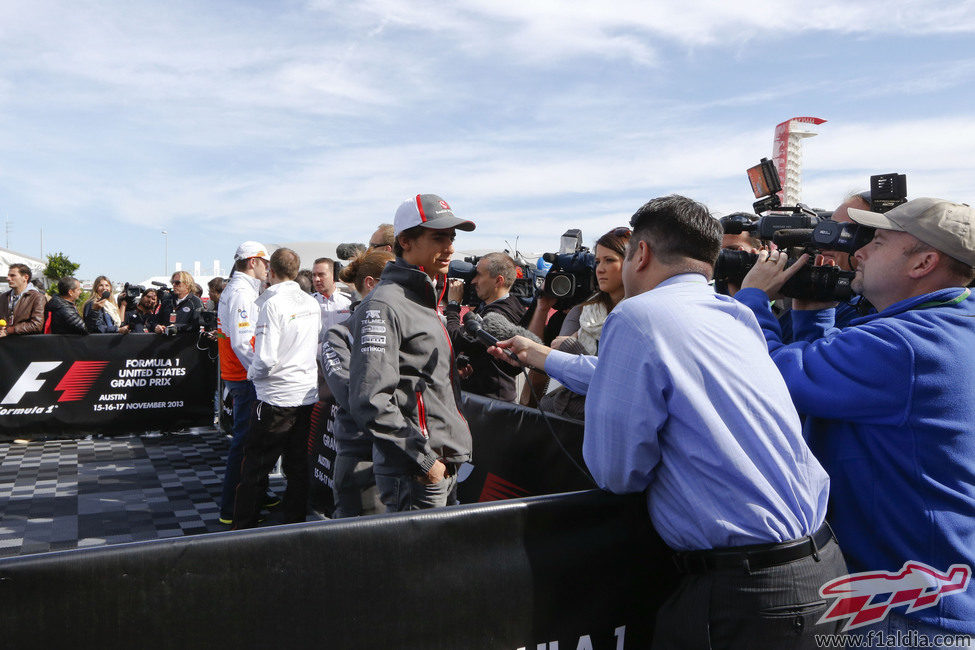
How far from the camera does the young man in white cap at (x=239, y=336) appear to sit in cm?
508

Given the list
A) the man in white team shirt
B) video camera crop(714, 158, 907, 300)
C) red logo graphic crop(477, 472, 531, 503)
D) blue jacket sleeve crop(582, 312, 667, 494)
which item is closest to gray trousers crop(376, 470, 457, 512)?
red logo graphic crop(477, 472, 531, 503)

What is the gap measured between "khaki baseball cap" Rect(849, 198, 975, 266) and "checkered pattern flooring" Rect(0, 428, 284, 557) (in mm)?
4503

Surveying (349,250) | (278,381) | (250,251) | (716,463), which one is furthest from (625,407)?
(349,250)

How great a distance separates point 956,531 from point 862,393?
0.41 m

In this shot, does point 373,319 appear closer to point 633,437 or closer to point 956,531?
point 633,437

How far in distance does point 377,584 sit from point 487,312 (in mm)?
2629

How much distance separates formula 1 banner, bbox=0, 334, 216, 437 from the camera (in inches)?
310

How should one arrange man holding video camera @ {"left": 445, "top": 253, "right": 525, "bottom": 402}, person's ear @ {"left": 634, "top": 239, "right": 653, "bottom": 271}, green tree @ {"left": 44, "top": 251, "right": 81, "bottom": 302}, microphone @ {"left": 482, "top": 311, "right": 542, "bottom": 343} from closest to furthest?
person's ear @ {"left": 634, "top": 239, "right": 653, "bottom": 271}
microphone @ {"left": 482, "top": 311, "right": 542, "bottom": 343}
man holding video camera @ {"left": 445, "top": 253, "right": 525, "bottom": 402}
green tree @ {"left": 44, "top": 251, "right": 81, "bottom": 302}

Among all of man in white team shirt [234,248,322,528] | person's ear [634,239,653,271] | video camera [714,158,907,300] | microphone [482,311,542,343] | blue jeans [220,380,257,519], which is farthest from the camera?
blue jeans [220,380,257,519]

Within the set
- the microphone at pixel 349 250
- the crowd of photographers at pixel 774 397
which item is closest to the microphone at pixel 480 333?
the crowd of photographers at pixel 774 397

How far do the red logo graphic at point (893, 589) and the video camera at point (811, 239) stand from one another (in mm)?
871

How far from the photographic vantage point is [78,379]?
813 cm

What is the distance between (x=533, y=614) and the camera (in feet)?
5.41

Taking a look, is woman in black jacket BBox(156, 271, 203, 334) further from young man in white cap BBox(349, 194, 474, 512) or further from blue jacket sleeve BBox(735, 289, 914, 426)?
blue jacket sleeve BBox(735, 289, 914, 426)
